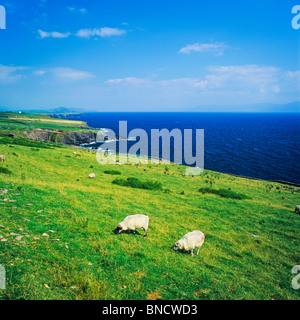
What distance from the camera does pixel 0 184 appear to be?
1573 centimetres

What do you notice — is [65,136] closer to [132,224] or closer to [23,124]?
[23,124]

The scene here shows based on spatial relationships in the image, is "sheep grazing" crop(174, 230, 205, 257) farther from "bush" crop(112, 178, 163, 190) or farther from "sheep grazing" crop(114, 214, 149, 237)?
"bush" crop(112, 178, 163, 190)

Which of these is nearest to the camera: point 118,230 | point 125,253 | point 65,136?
point 125,253

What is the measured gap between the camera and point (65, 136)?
10738 cm

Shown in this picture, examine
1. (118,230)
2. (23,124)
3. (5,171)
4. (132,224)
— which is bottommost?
(118,230)

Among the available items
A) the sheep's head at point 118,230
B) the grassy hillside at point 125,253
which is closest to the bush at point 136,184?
the grassy hillside at point 125,253

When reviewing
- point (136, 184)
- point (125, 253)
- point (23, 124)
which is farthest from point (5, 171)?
point (23, 124)

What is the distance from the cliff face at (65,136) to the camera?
298ft

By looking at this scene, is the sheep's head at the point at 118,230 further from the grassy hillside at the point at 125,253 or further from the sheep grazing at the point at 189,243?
the sheep grazing at the point at 189,243

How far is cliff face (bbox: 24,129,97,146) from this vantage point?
298ft
